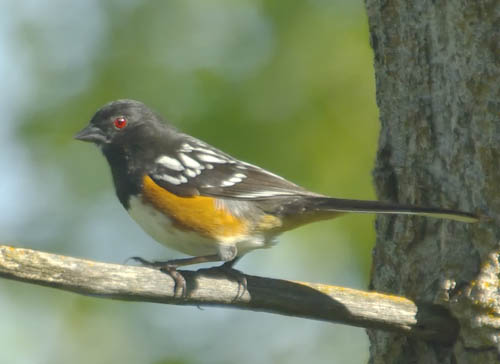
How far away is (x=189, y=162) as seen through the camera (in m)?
Answer: 3.69

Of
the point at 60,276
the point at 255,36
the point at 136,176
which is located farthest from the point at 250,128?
the point at 60,276

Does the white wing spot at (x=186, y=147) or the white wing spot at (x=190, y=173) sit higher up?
the white wing spot at (x=186, y=147)

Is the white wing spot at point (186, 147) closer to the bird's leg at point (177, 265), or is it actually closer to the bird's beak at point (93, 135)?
the bird's beak at point (93, 135)

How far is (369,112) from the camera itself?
4.86m

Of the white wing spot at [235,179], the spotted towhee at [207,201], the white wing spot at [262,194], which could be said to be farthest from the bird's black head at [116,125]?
the white wing spot at [262,194]

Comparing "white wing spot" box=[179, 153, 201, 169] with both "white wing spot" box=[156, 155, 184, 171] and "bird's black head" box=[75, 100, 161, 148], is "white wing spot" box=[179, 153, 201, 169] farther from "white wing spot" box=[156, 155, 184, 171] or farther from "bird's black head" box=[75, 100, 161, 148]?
"bird's black head" box=[75, 100, 161, 148]

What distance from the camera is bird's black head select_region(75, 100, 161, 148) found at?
155 inches

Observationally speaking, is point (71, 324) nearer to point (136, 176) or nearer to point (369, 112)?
point (136, 176)

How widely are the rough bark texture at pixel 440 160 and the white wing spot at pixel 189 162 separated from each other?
3.12 ft

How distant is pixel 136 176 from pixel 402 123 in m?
1.32

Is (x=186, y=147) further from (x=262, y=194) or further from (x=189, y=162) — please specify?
(x=262, y=194)

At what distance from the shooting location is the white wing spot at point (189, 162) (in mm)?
3657

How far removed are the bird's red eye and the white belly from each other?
1.95 ft

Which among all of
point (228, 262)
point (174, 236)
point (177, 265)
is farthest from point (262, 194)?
point (177, 265)
